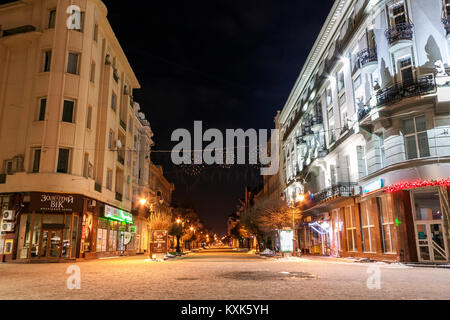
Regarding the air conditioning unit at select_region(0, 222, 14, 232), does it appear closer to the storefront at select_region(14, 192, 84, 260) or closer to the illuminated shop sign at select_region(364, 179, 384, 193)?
the storefront at select_region(14, 192, 84, 260)

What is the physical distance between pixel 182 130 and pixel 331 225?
59.9 feet

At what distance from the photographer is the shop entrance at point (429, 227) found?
20502 mm

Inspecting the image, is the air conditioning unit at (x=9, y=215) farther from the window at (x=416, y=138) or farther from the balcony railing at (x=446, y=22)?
the balcony railing at (x=446, y=22)

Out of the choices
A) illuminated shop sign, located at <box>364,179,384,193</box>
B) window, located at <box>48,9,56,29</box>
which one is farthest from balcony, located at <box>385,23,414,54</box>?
window, located at <box>48,9,56,29</box>

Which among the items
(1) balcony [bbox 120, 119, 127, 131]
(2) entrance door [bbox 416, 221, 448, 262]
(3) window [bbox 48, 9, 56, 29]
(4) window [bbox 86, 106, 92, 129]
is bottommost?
(2) entrance door [bbox 416, 221, 448, 262]

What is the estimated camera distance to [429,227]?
21.1 m

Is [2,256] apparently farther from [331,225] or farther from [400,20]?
[400,20]

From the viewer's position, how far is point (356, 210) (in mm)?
29000

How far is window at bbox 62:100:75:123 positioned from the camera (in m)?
28.3

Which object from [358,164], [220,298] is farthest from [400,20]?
[220,298]

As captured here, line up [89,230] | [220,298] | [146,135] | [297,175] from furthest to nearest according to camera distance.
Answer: [146,135]
[297,175]
[89,230]
[220,298]

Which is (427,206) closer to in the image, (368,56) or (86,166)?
(368,56)

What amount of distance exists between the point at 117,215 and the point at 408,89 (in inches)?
1119

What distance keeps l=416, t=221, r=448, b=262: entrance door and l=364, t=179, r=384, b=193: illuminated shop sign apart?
3.03m
